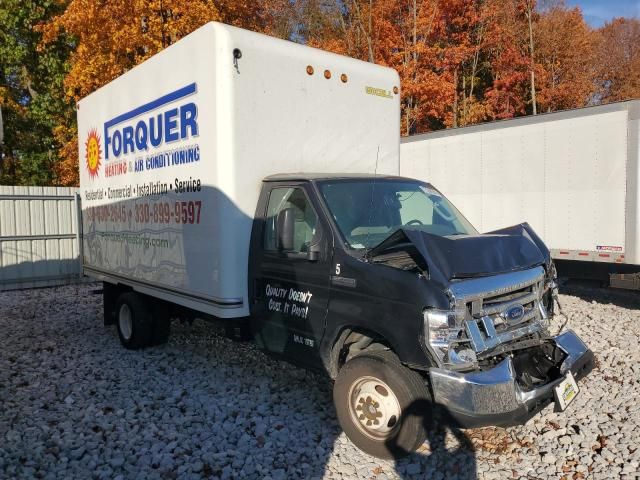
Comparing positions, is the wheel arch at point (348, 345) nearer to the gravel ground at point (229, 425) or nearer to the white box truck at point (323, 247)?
the white box truck at point (323, 247)

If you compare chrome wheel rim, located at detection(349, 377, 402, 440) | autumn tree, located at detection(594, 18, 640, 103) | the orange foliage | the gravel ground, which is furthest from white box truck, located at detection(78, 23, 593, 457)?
autumn tree, located at detection(594, 18, 640, 103)

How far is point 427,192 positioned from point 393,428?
2326mm

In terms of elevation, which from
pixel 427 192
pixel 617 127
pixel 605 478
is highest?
pixel 617 127

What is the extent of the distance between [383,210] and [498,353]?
5.15 ft

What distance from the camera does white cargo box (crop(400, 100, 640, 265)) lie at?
8023 millimetres

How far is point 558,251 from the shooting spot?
29.0 ft

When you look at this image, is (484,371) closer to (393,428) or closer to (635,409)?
(393,428)

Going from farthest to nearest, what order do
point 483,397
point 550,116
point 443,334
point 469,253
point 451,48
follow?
1. point 451,48
2. point 550,116
3. point 469,253
4. point 443,334
5. point 483,397

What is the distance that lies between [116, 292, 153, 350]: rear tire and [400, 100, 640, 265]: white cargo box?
663 centimetres

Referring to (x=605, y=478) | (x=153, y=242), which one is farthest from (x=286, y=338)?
(x=605, y=478)

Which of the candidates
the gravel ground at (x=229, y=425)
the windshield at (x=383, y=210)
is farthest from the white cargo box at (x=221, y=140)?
the gravel ground at (x=229, y=425)

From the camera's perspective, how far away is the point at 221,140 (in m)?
4.64

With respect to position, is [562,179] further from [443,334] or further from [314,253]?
[443,334]

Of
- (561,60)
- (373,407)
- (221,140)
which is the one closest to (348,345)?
(373,407)
